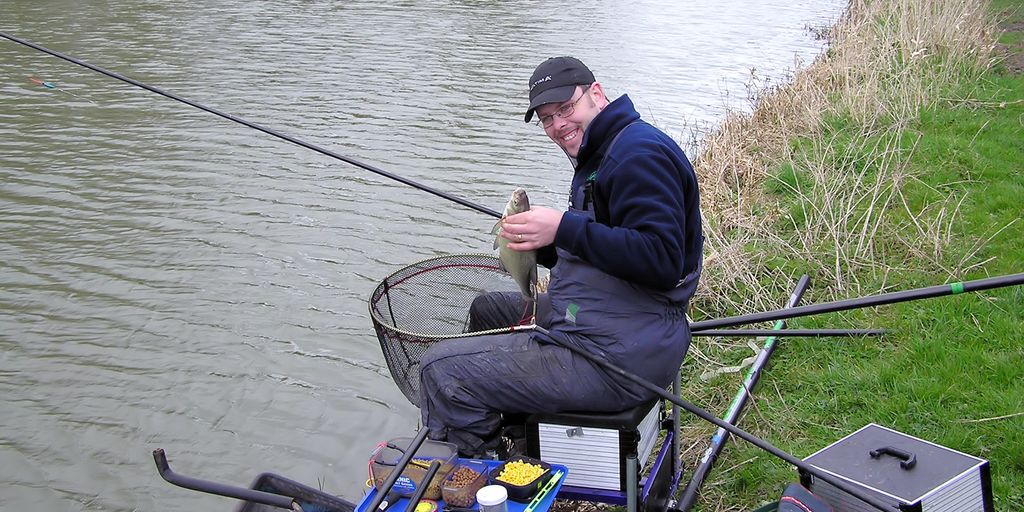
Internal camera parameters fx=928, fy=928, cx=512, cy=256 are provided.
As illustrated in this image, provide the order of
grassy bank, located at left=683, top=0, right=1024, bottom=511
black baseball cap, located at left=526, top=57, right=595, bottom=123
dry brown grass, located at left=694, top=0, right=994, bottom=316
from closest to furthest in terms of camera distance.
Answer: black baseball cap, located at left=526, top=57, right=595, bottom=123 < grassy bank, located at left=683, top=0, right=1024, bottom=511 < dry brown grass, located at left=694, top=0, right=994, bottom=316

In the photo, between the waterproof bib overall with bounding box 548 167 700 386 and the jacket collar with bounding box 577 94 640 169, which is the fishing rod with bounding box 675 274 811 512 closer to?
the waterproof bib overall with bounding box 548 167 700 386

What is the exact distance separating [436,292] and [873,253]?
9.79 feet

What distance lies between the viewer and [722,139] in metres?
8.99

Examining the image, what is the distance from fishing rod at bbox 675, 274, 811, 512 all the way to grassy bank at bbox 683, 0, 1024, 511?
0.21 ft

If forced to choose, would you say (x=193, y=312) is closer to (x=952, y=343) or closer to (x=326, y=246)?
(x=326, y=246)

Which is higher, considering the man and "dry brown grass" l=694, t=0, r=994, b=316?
the man

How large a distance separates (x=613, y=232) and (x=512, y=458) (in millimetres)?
893

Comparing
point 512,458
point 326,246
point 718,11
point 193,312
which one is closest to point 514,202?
point 512,458

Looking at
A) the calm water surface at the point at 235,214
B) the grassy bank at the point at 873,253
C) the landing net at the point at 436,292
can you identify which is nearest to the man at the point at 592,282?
the landing net at the point at 436,292

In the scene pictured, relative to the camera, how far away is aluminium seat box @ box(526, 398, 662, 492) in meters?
3.21

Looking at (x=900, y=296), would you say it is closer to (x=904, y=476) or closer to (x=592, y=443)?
(x=904, y=476)

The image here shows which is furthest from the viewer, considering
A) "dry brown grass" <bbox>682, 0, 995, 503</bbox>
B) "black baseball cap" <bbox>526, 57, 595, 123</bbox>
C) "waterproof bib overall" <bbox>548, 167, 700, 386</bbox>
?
"dry brown grass" <bbox>682, 0, 995, 503</bbox>

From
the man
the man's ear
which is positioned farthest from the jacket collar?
the man's ear

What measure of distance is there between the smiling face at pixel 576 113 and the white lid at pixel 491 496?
1.23m
